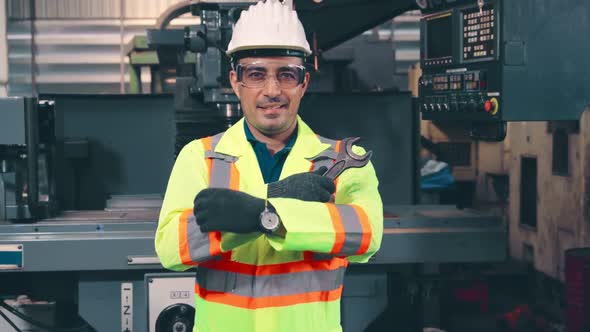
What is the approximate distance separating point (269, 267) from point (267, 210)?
0.20 m

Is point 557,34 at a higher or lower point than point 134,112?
higher

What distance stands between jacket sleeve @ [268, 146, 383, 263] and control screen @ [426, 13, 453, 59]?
1625 millimetres

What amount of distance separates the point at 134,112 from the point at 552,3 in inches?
78.6

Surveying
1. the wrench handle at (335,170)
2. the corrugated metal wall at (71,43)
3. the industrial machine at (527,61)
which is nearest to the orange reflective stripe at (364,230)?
the wrench handle at (335,170)

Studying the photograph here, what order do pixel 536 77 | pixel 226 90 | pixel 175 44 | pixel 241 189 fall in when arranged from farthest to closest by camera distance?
pixel 175 44
pixel 226 90
pixel 536 77
pixel 241 189

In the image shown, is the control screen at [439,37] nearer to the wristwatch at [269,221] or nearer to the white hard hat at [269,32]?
the white hard hat at [269,32]

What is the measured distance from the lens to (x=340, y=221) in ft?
5.71

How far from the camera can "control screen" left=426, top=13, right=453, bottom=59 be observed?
11.1 feet

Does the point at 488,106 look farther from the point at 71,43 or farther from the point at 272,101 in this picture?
the point at 71,43

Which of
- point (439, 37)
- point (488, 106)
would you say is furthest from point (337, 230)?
point (439, 37)

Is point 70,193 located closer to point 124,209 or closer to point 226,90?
point 124,209

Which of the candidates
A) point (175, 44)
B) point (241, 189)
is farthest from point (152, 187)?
point (241, 189)

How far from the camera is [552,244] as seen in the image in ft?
16.4

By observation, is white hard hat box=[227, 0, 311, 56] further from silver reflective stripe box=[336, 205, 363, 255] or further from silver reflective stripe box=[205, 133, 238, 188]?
silver reflective stripe box=[336, 205, 363, 255]
